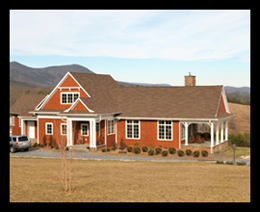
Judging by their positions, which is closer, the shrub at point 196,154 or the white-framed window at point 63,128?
the shrub at point 196,154

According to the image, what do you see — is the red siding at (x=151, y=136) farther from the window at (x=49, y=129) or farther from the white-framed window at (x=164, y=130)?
the window at (x=49, y=129)

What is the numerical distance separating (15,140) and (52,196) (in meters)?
19.7

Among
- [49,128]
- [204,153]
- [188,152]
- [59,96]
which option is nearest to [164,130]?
[188,152]

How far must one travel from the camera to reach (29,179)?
Result: 1644cm

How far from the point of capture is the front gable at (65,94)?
35.2m

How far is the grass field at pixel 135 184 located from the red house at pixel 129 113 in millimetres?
10104

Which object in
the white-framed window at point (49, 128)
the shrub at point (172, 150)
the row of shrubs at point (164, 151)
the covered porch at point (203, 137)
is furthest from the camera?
the white-framed window at point (49, 128)

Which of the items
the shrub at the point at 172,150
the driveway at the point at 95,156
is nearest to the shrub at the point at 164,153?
the shrub at the point at 172,150

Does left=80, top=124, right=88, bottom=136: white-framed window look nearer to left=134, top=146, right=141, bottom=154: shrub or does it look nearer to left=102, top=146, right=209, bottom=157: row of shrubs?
left=102, top=146, right=209, bottom=157: row of shrubs

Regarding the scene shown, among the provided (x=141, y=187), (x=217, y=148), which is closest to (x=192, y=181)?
(x=141, y=187)

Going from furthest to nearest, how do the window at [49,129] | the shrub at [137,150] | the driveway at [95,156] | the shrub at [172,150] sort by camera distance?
the window at [49,129]
the shrub at [137,150]
the shrub at [172,150]
the driveway at [95,156]

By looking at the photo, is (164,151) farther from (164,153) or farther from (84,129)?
(84,129)

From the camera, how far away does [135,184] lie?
1544cm

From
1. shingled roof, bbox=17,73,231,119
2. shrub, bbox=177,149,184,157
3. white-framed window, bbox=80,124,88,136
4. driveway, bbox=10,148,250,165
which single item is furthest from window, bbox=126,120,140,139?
shrub, bbox=177,149,184,157
